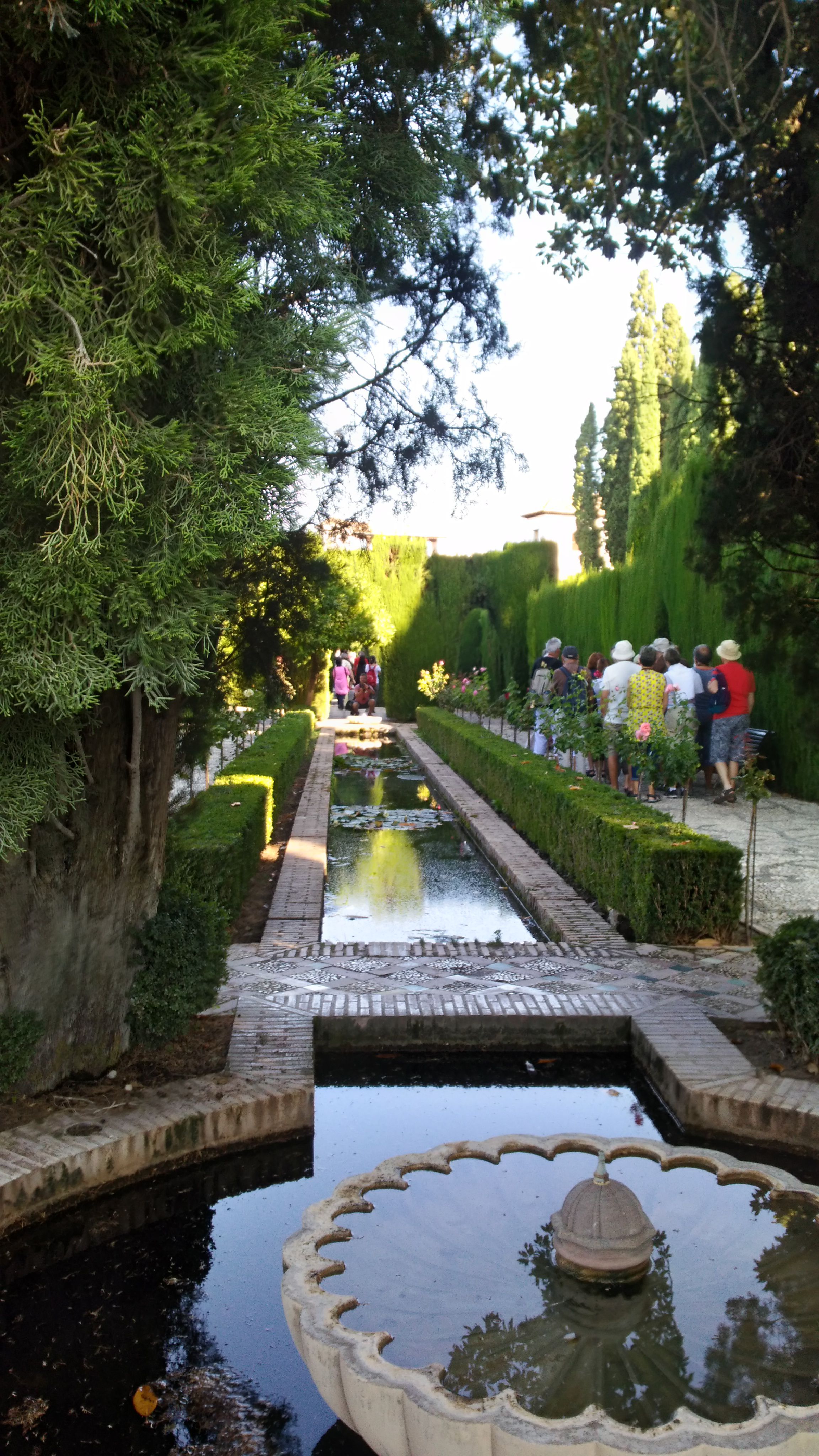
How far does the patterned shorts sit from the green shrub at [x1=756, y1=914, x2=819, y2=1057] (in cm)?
696

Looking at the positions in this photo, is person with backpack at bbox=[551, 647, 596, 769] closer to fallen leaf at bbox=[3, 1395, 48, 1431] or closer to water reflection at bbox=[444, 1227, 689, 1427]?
water reflection at bbox=[444, 1227, 689, 1427]

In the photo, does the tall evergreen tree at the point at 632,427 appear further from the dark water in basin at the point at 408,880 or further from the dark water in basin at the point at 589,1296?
the dark water in basin at the point at 589,1296

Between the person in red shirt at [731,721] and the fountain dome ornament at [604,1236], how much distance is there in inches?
348

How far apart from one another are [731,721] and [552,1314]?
9232 mm

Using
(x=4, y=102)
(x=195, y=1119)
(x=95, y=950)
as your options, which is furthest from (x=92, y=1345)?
(x=4, y=102)

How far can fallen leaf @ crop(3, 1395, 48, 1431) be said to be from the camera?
243cm

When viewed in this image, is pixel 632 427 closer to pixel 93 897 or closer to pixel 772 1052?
pixel 772 1052

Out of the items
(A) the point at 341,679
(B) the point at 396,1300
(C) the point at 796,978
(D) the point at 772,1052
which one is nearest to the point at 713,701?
(D) the point at 772,1052

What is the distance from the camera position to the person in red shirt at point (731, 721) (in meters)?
11.1

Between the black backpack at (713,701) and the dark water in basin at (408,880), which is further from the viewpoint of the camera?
the black backpack at (713,701)

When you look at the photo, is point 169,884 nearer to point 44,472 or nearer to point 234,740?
point 44,472

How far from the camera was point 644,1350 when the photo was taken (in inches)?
93.7

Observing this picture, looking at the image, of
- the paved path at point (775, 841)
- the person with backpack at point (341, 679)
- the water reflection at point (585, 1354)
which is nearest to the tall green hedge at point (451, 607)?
the person with backpack at point (341, 679)

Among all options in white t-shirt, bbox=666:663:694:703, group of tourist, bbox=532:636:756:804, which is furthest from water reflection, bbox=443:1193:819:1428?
white t-shirt, bbox=666:663:694:703
